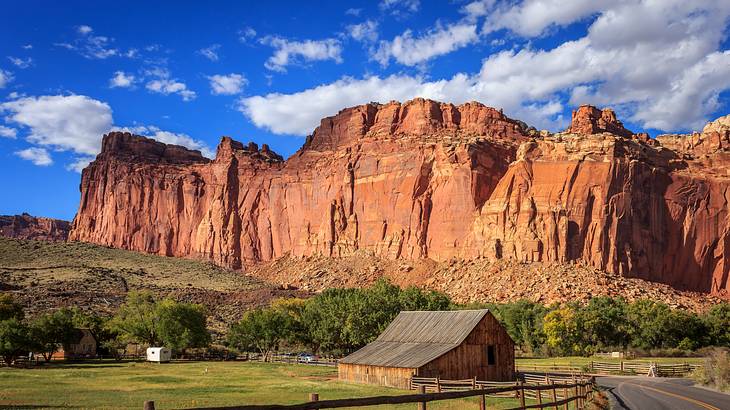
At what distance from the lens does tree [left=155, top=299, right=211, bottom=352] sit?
66.1 metres

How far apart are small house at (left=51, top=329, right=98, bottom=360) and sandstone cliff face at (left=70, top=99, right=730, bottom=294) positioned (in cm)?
6652

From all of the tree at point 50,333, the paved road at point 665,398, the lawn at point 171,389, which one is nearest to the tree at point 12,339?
the tree at point 50,333

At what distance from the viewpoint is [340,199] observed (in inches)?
5482

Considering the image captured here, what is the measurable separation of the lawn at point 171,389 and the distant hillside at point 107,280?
44.2 metres

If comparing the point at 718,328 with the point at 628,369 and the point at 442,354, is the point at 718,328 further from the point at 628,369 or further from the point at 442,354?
the point at 442,354

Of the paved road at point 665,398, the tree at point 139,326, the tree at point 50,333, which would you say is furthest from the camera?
the tree at point 139,326

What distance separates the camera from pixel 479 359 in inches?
1446

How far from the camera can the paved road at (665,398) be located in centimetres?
2375

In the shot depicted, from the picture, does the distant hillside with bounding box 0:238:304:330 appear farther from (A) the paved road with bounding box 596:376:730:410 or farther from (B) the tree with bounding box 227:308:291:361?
(A) the paved road with bounding box 596:376:730:410

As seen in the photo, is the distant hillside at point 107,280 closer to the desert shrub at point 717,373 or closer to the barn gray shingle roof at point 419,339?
the barn gray shingle roof at point 419,339

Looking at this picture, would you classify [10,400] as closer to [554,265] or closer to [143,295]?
[143,295]

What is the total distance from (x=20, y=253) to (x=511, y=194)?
298 ft

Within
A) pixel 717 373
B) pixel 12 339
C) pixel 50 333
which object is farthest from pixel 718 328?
pixel 12 339

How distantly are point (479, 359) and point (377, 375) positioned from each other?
585cm
